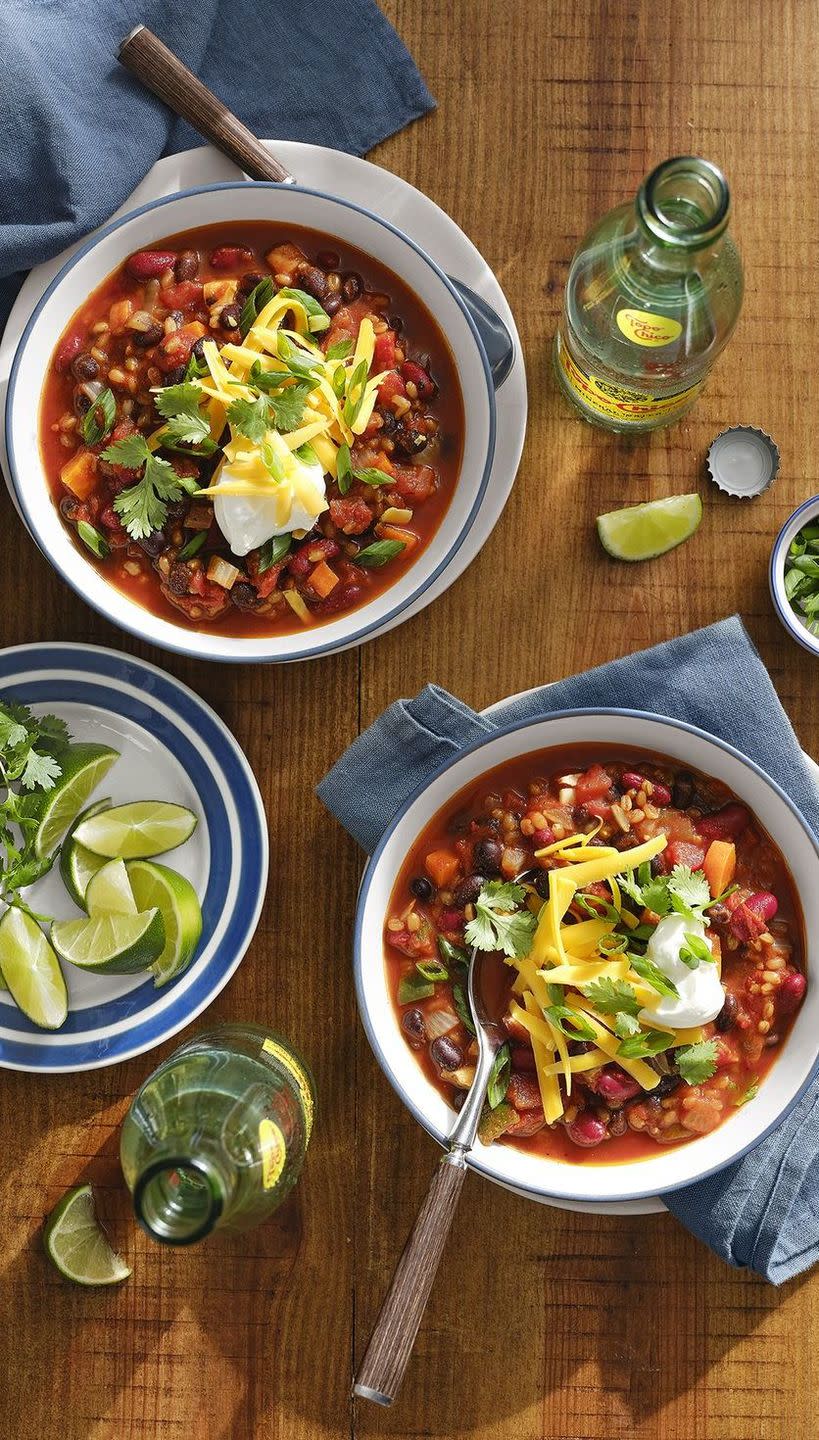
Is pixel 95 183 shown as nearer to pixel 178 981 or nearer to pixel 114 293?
pixel 114 293

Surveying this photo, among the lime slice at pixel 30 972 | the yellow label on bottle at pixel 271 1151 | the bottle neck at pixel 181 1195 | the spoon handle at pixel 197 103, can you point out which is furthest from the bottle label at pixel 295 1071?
the spoon handle at pixel 197 103

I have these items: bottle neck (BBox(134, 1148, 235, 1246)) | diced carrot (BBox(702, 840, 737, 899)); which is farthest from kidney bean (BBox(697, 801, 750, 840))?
bottle neck (BBox(134, 1148, 235, 1246))

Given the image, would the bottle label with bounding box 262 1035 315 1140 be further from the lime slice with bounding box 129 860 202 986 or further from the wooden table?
the lime slice with bounding box 129 860 202 986

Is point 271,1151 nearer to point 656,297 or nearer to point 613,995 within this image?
point 613,995

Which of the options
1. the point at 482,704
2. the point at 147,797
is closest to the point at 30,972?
the point at 147,797

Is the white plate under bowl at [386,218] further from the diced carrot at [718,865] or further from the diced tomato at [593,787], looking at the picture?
the diced carrot at [718,865]
